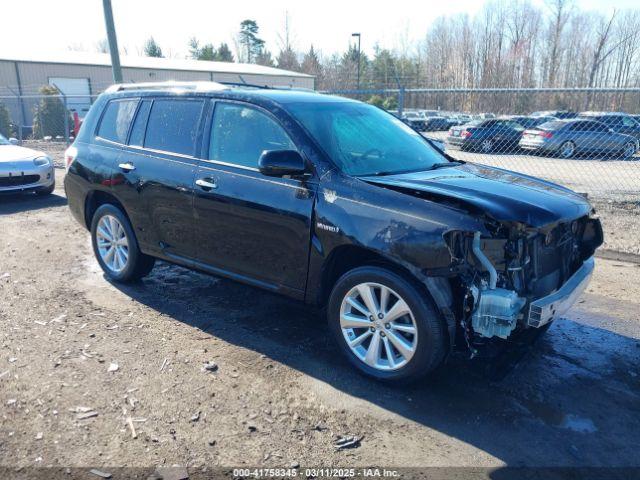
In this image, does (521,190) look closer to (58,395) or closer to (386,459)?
(386,459)

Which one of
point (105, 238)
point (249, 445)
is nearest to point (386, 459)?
point (249, 445)

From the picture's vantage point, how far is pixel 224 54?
7338 centimetres

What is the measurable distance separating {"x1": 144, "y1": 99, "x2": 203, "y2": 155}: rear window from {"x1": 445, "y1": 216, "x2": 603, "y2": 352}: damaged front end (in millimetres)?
2560

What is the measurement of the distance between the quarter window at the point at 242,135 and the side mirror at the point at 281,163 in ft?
0.81

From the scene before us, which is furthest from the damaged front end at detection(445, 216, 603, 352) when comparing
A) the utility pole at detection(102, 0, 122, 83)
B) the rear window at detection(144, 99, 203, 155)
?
the utility pole at detection(102, 0, 122, 83)

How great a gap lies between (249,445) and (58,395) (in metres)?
1.39

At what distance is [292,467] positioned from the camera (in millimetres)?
2852

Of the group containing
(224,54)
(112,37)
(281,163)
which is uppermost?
(224,54)

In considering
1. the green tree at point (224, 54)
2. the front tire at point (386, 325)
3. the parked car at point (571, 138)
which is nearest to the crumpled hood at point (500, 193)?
the front tire at point (386, 325)

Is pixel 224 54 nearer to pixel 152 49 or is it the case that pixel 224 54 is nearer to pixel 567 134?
pixel 152 49

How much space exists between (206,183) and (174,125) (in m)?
0.83

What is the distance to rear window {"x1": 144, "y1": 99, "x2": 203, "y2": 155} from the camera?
469 cm

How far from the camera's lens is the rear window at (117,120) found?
5316 mm

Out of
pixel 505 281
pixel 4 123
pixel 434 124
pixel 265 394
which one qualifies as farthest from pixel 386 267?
pixel 434 124
